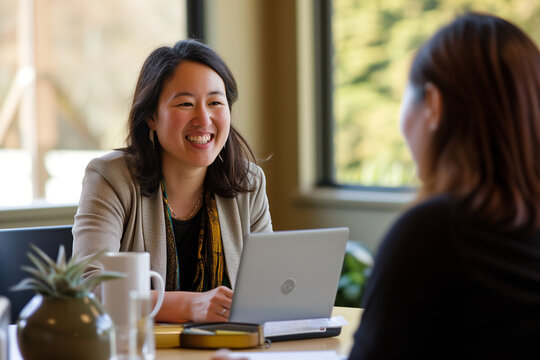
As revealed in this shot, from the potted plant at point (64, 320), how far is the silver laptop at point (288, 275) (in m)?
0.32

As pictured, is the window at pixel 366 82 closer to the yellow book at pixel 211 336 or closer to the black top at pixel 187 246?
the black top at pixel 187 246

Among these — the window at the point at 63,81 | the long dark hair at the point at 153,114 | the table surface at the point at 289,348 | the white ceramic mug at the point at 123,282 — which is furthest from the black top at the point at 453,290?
the window at the point at 63,81

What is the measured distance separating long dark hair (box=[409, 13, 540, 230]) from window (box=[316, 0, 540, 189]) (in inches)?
115

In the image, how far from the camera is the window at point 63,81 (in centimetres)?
371

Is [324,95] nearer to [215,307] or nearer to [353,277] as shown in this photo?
[353,277]

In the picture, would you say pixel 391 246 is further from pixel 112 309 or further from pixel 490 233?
pixel 112 309

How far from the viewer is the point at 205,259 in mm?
2070

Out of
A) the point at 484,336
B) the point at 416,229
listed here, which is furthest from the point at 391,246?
the point at 484,336

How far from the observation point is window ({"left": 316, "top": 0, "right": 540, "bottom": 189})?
4074 mm

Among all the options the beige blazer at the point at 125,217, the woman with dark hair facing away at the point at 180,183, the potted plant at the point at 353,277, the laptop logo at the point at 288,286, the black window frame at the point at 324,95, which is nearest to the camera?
the laptop logo at the point at 288,286

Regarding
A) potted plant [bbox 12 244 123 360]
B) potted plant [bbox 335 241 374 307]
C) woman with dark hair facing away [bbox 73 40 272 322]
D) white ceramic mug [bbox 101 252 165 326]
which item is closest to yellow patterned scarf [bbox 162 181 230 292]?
woman with dark hair facing away [bbox 73 40 272 322]

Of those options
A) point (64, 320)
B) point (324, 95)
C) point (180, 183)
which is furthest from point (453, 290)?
point (324, 95)

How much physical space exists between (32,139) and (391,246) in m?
3.06

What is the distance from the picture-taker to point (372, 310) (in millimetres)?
1101
